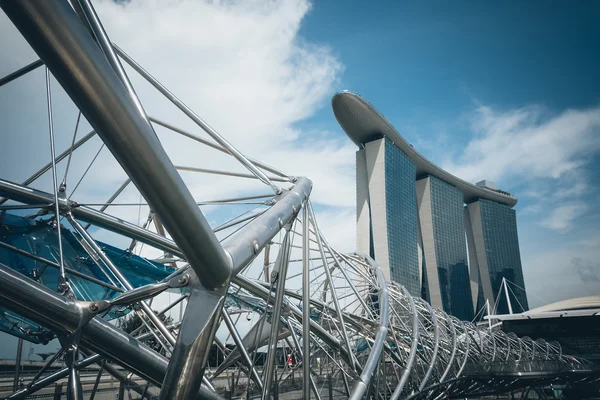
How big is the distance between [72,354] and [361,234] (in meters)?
104

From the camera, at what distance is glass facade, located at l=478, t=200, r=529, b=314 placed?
460 ft

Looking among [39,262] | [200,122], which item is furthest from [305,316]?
[39,262]

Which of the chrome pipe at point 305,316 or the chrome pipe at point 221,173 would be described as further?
the chrome pipe at point 221,173

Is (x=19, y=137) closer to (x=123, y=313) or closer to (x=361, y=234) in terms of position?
(x=123, y=313)

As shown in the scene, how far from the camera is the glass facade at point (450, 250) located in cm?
12451

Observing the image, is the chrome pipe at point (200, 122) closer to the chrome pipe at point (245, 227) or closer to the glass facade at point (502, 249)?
the chrome pipe at point (245, 227)

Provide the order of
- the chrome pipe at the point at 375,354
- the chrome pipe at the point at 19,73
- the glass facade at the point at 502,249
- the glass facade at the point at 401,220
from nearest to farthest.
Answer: the chrome pipe at the point at 19,73 → the chrome pipe at the point at 375,354 → the glass facade at the point at 401,220 → the glass facade at the point at 502,249

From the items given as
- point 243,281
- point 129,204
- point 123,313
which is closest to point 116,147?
point 243,281

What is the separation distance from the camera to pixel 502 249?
14388 centimetres

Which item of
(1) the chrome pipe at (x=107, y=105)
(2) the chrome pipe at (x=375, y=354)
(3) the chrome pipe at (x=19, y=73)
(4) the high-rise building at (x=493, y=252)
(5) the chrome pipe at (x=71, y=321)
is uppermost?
(4) the high-rise building at (x=493, y=252)

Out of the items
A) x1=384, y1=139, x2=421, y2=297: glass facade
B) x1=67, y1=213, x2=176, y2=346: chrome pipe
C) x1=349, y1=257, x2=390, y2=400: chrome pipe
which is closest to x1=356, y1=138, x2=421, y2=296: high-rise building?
x1=384, y1=139, x2=421, y2=297: glass facade

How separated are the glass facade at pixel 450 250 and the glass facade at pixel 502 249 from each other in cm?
1252

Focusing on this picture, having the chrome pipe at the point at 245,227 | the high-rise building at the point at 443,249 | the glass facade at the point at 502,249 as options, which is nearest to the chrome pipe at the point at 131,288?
the chrome pipe at the point at 245,227

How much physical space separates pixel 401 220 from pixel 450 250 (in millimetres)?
30001
